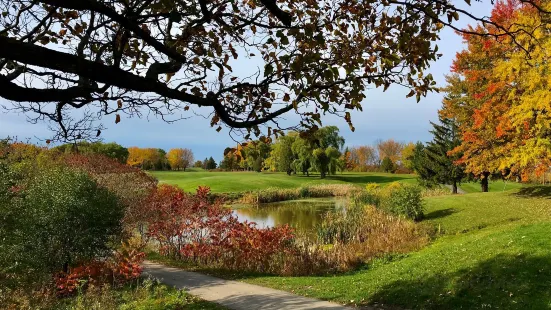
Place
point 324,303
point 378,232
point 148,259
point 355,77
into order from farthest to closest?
point 378,232, point 148,259, point 324,303, point 355,77

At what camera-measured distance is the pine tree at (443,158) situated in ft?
107

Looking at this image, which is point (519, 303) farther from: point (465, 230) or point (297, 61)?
point (465, 230)

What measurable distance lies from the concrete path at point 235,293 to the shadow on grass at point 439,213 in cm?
1185

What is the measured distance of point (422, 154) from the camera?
36094mm

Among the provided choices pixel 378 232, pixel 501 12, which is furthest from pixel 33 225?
pixel 501 12

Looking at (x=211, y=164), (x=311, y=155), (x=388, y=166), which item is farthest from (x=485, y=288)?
(x=211, y=164)

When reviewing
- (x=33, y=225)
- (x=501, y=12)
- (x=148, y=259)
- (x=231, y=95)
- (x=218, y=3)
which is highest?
(x=501, y=12)

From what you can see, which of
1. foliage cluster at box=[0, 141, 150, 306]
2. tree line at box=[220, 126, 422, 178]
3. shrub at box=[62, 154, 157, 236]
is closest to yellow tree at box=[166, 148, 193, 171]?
tree line at box=[220, 126, 422, 178]

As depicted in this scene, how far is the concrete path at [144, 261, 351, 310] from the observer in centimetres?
763

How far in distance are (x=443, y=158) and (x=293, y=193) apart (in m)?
16.0

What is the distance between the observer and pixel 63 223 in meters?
9.81

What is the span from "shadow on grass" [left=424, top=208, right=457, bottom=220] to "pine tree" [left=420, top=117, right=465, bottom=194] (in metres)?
13.1

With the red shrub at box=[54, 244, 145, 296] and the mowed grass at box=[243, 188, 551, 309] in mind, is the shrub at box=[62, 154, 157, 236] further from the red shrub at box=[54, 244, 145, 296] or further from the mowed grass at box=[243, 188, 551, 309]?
the mowed grass at box=[243, 188, 551, 309]

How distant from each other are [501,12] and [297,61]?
60.7 feet
